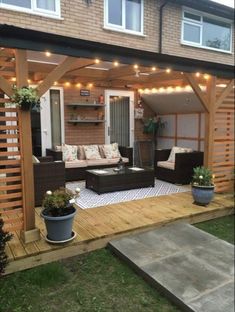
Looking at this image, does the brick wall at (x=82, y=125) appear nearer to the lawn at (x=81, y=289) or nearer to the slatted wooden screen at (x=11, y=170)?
the slatted wooden screen at (x=11, y=170)

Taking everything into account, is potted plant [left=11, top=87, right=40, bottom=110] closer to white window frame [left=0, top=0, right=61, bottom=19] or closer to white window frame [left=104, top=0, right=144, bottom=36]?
white window frame [left=0, top=0, right=61, bottom=19]

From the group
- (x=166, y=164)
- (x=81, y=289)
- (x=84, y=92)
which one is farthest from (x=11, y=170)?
(x=84, y=92)

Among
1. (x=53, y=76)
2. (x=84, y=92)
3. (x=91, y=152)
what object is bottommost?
(x=91, y=152)

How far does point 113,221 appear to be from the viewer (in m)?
3.99

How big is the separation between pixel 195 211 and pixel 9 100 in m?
3.28

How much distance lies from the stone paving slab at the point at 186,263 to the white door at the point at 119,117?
4.45 m

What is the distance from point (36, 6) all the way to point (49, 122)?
2.62 metres

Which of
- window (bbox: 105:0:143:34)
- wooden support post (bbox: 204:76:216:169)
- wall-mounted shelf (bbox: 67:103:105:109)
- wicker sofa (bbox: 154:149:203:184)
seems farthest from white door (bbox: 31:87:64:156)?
wooden support post (bbox: 204:76:216:169)

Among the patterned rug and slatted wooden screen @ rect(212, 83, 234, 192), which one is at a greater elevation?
slatted wooden screen @ rect(212, 83, 234, 192)

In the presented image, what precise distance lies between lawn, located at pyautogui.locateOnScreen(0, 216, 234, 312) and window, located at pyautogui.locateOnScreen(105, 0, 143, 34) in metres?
5.33

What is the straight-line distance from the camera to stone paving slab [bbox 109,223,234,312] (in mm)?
2611

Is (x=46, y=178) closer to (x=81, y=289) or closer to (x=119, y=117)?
(x=81, y=289)

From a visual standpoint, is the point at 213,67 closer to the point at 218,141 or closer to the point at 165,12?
the point at 218,141

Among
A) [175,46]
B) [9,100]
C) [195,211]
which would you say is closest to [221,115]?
[195,211]
